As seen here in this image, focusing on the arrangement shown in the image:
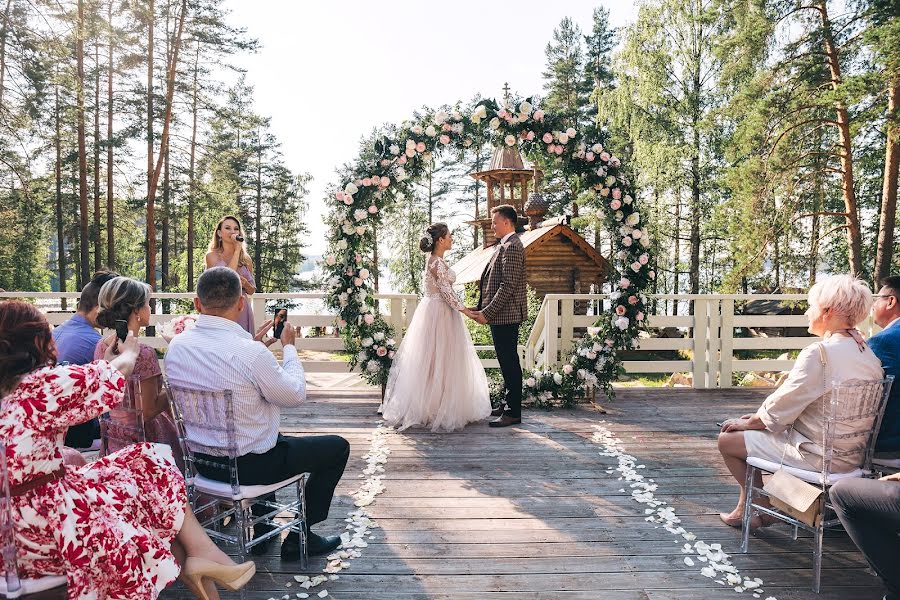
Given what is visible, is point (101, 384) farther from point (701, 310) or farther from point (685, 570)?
point (701, 310)

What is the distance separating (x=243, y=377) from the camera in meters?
2.82

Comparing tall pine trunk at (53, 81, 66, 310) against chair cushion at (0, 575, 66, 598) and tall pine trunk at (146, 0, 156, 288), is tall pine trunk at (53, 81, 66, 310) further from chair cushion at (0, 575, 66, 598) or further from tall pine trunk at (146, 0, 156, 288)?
chair cushion at (0, 575, 66, 598)

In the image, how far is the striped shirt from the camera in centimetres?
281

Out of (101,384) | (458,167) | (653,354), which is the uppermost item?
(458,167)

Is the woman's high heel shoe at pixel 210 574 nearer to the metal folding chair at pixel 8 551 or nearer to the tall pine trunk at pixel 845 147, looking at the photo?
the metal folding chair at pixel 8 551

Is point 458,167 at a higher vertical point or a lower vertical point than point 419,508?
higher

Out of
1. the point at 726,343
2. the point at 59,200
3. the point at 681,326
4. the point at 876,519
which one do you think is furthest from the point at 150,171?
the point at 876,519

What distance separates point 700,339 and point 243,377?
249 inches

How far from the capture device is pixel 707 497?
4109 millimetres

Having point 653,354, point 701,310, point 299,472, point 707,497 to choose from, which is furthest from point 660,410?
point 653,354

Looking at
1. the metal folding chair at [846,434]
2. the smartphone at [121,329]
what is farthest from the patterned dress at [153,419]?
the metal folding chair at [846,434]

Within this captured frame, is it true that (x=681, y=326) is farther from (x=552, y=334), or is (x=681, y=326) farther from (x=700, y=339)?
(x=552, y=334)

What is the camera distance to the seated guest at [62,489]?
2020 millimetres

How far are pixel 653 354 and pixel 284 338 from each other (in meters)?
21.0
